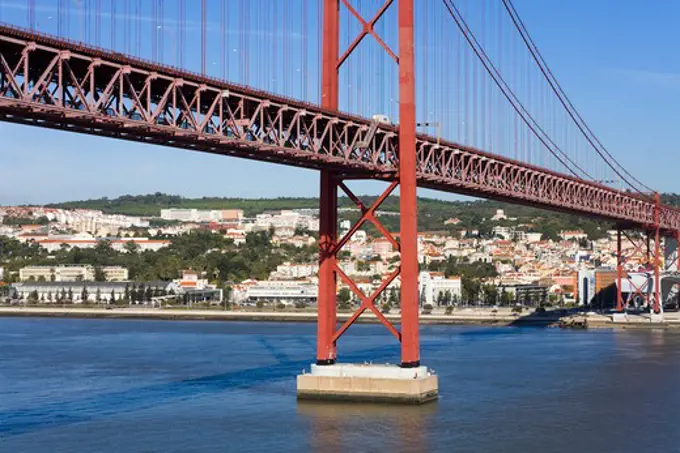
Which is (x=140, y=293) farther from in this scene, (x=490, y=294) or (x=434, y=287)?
(x=490, y=294)

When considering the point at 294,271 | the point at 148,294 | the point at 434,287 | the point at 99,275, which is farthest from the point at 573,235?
the point at 148,294

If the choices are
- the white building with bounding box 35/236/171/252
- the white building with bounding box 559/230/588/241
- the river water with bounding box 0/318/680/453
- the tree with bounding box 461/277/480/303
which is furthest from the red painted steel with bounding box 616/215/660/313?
the white building with bounding box 559/230/588/241

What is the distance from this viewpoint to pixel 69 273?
111438 millimetres

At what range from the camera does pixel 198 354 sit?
40.7m

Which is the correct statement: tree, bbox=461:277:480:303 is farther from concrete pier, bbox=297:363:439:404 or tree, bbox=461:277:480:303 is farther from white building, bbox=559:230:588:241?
concrete pier, bbox=297:363:439:404

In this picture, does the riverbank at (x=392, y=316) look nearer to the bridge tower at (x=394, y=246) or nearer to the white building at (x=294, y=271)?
the white building at (x=294, y=271)

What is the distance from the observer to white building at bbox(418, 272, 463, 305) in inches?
3460

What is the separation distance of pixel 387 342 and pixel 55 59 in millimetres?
28213

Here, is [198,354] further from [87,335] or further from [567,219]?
[567,219]

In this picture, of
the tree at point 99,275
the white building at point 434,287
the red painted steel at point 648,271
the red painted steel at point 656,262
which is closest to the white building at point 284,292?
the white building at point 434,287

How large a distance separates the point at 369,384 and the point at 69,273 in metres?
89.8

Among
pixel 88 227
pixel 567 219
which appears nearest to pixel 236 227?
pixel 88 227

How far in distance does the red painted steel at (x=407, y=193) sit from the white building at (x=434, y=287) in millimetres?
62216

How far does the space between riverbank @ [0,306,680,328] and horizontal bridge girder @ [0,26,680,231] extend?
2828 centimetres
